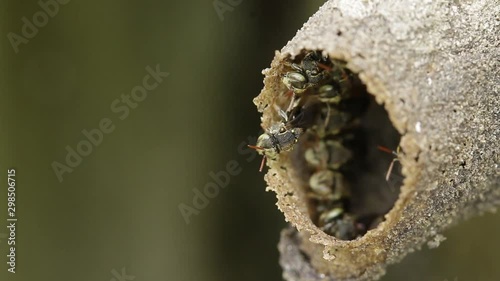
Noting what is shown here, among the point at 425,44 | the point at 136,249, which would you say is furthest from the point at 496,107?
the point at 136,249

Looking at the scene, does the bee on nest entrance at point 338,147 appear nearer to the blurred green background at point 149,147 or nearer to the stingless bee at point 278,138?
the stingless bee at point 278,138

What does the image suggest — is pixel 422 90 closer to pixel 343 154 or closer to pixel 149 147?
pixel 343 154

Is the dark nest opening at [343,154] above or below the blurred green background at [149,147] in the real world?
below

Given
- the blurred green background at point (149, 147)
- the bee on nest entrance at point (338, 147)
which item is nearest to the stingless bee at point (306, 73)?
the bee on nest entrance at point (338, 147)

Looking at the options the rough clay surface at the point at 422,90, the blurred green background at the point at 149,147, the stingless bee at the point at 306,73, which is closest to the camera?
the rough clay surface at the point at 422,90

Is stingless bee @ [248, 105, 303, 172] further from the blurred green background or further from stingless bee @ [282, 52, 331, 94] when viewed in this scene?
the blurred green background

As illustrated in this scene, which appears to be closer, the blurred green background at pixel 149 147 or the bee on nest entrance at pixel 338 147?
the bee on nest entrance at pixel 338 147

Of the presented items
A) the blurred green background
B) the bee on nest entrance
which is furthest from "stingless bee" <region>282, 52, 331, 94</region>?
the blurred green background

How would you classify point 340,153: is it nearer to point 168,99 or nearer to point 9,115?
point 168,99
